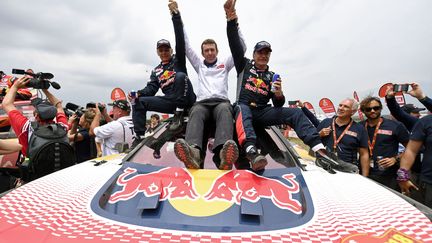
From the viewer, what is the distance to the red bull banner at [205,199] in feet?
5.90

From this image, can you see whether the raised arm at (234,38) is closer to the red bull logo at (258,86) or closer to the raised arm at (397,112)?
the red bull logo at (258,86)

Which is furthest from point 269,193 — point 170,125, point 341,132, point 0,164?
point 0,164

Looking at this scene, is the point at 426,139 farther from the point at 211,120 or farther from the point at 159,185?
the point at 159,185

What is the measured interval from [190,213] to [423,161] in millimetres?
3196

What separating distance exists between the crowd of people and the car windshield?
74 mm

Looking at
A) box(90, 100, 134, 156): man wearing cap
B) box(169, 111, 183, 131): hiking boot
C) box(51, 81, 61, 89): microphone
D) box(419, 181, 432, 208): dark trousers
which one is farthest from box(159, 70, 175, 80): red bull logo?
box(419, 181, 432, 208): dark trousers

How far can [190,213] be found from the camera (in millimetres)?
1864

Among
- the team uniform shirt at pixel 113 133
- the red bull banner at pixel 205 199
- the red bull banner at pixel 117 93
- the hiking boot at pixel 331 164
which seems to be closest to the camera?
the red bull banner at pixel 205 199

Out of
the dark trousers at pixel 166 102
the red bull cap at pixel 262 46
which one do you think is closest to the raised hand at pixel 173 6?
the dark trousers at pixel 166 102

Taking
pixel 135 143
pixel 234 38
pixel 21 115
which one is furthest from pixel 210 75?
pixel 21 115

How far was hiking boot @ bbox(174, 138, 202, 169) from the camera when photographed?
239cm

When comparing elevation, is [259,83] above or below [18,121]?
above

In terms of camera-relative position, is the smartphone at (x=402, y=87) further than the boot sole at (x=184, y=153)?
Yes

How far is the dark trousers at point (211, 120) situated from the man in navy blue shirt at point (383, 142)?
2.20 meters
